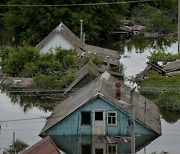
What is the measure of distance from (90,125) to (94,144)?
105cm

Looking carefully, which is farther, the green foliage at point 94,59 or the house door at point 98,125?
the green foliage at point 94,59

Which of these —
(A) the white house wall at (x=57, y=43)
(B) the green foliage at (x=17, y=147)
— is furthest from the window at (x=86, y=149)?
(A) the white house wall at (x=57, y=43)

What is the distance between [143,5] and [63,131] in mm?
40241

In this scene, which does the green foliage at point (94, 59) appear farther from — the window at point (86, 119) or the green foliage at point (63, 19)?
the green foliage at point (63, 19)

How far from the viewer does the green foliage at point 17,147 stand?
2164 centimetres

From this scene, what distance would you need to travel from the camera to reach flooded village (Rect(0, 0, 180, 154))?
2352 centimetres

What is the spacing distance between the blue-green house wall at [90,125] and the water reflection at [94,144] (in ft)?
0.80

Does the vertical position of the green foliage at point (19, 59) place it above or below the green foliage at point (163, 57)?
below

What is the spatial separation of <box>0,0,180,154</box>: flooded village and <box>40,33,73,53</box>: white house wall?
2.7 inches

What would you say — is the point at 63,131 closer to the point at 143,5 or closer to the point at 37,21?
the point at 37,21

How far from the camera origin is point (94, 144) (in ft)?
77.4

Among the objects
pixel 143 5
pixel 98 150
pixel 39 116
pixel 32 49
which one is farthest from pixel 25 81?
pixel 143 5

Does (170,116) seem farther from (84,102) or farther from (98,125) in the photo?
(84,102)

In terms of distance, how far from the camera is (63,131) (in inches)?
951
